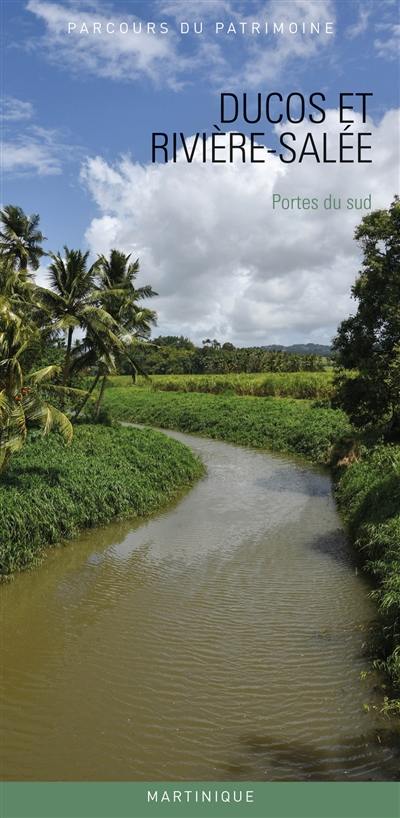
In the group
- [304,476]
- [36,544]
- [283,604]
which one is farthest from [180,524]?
[304,476]

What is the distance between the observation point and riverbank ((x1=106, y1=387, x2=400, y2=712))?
29.5 feet

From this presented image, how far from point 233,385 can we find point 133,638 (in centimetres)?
3842

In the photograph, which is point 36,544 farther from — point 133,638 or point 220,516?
point 220,516

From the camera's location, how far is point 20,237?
3378cm

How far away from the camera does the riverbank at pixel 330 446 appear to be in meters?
9.00

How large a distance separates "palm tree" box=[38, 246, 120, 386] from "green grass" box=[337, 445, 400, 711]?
11245 millimetres

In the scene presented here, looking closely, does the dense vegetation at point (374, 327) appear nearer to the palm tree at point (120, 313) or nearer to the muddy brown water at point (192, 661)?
the muddy brown water at point (192, 661)

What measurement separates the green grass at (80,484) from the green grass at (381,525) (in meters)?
6.04

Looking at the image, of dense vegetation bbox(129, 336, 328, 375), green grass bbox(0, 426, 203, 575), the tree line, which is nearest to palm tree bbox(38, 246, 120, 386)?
the tree line
